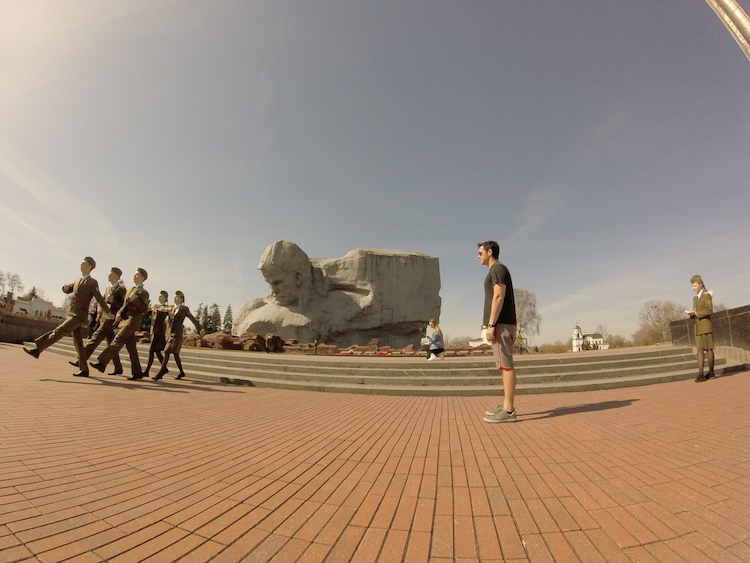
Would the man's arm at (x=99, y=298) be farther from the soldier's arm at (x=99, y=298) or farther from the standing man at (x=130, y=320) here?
the standing man at (x=130, y=320)

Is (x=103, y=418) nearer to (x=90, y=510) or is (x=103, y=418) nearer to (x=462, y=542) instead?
(x=90, y=510)

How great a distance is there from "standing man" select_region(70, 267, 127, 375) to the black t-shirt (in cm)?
708

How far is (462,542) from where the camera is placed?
1.62 meters

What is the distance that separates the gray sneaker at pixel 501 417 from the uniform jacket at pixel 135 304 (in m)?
6.98

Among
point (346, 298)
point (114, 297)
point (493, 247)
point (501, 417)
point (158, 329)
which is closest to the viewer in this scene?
point (501, 417)

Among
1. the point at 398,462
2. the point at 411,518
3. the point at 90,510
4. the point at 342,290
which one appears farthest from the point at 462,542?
the point at 342,290

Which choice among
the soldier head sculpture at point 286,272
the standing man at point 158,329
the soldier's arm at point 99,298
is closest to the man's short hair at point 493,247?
the soldier's arm at point 99,298

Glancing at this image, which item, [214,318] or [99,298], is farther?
[214,318]

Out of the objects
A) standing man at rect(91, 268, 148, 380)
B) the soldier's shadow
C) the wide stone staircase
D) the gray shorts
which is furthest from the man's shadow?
standing man at rect(91, 268, 148, 380)

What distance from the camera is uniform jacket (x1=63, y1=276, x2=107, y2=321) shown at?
21.1 ft

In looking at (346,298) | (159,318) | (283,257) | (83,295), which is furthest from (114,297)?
(346,298)

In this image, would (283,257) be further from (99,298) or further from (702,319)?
(702,319)

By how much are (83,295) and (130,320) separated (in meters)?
0.92

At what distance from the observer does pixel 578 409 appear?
186 inches
